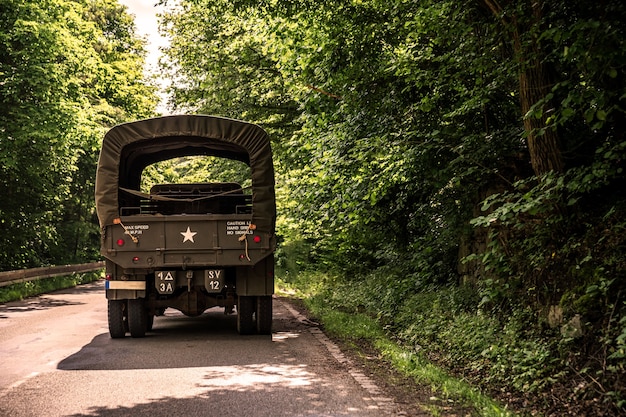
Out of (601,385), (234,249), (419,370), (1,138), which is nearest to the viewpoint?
(601,385)

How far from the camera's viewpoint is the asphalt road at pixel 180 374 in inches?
244

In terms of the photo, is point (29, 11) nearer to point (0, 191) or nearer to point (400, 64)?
point (0, 191)

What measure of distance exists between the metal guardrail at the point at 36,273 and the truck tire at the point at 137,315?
10664mm

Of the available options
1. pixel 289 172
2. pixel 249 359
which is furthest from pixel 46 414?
pixel 289 172

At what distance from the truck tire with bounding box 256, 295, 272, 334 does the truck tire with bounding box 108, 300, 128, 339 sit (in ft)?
7.35

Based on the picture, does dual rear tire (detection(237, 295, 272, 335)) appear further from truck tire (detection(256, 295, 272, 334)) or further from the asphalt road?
the asphalt road

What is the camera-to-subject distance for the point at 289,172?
19.4 m

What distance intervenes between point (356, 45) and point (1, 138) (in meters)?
13.0

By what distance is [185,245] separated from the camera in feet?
34.8

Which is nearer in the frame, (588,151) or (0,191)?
(588,151)

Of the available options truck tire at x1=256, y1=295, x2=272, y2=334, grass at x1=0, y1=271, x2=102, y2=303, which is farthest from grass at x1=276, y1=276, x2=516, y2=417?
grass at x1=0, y1=271, x2=102, y2=303

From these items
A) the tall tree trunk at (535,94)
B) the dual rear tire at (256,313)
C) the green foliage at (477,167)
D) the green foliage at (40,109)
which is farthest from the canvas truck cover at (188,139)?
the green foliage at (40,109)

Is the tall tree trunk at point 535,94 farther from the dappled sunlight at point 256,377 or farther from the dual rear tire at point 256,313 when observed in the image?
the dual rear tire at point 256,313

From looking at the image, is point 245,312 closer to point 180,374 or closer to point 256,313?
point 256,313
